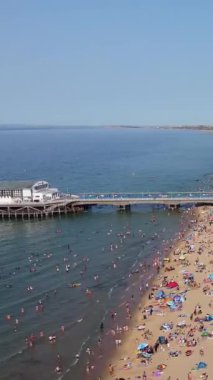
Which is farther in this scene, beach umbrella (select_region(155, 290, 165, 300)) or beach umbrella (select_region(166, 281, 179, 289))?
beach umbrella (select_region(166, 281, 179, 289))

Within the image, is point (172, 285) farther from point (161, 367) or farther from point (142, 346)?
point (161, 367)

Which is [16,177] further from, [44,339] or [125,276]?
[44,339]

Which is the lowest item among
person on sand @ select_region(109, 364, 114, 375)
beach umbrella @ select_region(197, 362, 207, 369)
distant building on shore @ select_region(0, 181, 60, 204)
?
person on sand @ select_region(109, 364, 114, 375)

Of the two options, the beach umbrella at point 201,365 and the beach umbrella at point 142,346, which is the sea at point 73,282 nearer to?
the beach umbrella at point 142,346

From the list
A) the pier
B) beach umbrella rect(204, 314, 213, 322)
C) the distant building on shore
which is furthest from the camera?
the distant building on shore

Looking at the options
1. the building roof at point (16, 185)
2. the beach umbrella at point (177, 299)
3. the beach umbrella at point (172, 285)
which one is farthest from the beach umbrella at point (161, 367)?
the building roof at point (16, 185)

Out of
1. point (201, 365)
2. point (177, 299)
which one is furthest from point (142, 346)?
point (177, 299)

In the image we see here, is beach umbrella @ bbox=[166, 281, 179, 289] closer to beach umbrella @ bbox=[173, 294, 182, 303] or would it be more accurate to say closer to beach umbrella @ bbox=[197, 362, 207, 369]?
beach umbrella @ bbox=[173, 294, 182, 303]

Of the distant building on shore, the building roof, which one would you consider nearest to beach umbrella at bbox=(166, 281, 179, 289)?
the distant building on shore

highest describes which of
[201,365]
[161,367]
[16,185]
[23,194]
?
[16,185]
